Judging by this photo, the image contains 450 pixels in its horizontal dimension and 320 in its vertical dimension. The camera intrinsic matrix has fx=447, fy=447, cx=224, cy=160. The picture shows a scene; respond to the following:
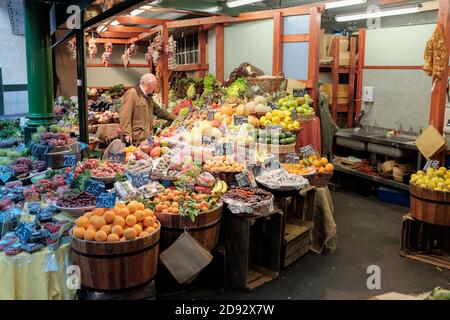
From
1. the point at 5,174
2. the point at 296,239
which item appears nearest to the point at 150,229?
the point at 296,239

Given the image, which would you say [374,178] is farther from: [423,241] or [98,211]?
[98,211]

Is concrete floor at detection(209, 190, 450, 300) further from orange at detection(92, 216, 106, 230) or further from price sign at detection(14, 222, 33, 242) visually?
price sign at detection(14, 222, 33, 242)

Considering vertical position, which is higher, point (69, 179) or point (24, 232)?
point (69, 179)

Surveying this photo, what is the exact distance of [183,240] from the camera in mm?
3645

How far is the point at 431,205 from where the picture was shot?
4.84 metres

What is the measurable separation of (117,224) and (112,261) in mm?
281

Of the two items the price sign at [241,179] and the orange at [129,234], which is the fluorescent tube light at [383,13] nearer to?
the price sign at [241,179]

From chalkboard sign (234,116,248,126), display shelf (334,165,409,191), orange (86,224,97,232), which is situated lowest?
display shelf (334,165,409,191)

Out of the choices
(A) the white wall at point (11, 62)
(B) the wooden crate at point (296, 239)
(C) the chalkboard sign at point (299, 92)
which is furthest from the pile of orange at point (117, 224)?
(A) the white wall at point (11, 62)

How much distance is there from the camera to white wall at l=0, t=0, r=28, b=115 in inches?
506

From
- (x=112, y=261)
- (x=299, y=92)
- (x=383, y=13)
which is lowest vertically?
(x=112, y=261)

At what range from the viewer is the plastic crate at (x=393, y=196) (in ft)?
24.5

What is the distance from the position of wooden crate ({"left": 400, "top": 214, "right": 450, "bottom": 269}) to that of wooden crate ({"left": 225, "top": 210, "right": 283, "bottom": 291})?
5.55ft

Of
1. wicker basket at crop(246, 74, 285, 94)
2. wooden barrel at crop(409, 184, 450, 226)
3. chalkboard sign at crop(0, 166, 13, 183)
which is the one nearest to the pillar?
chalkboard sign at crop(0, 166, 13, 183)
